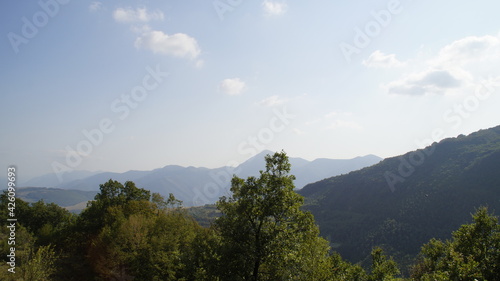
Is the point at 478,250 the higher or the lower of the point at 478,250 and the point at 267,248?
the lower

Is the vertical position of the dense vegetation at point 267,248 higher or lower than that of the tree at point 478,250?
higher

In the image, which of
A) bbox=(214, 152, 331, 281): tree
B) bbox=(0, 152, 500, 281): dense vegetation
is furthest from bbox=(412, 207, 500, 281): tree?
bbox=(214, 152, 331, 281): tree

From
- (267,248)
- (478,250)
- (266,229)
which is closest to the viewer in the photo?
(267,248)

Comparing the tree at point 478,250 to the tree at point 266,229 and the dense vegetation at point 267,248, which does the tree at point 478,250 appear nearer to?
the dense vegetation at point 267,248

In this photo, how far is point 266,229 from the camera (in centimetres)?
1947

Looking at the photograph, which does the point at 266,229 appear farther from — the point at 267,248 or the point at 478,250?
the point at 478,250

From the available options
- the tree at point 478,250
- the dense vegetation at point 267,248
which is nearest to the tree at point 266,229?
the dense vegetation at point 267,248

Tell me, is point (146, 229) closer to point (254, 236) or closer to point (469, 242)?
point (254, 236)

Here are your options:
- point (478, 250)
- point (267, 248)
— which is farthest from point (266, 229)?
point (478, 250)

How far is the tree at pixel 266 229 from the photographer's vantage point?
18.7 meters

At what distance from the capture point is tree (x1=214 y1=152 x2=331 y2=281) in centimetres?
1873

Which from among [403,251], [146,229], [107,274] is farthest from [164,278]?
[403,251]

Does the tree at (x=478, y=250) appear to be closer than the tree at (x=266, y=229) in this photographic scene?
No

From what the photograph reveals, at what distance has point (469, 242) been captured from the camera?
27.0 metres
